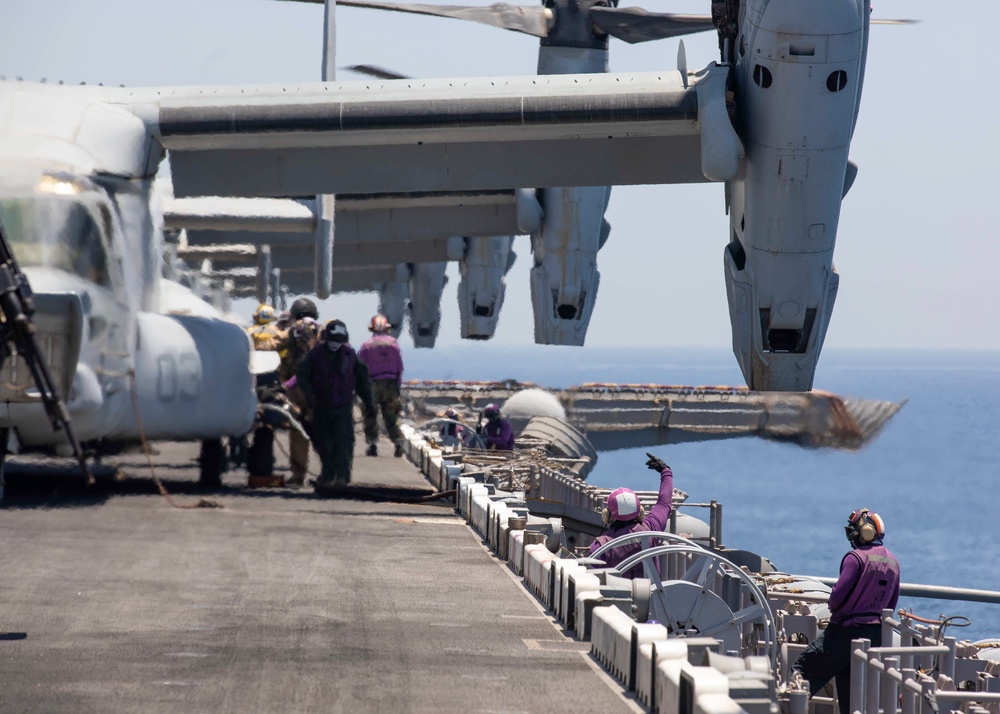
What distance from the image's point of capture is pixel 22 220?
13078 millimetres

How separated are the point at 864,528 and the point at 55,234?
27.1 feet

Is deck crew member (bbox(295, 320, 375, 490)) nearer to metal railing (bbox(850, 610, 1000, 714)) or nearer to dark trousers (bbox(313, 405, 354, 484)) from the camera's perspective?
dark trousers (bbox(313, 405, 354, 484))

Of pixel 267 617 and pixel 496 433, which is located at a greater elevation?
pixel 496 433

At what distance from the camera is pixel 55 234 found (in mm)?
13180

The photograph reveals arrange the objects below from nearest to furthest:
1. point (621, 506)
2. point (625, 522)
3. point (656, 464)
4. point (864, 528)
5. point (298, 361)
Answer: point (864, 528) < point (621, 506) < point (625, 522) < point (656, 464) < point (298, 361)

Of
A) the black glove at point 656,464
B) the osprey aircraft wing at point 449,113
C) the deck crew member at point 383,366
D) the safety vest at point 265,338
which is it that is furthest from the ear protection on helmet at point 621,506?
the deck crew member at point 383,366

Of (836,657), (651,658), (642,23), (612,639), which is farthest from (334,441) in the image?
(642,23)

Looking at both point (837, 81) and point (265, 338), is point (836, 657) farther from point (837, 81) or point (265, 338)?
point (265, 338)

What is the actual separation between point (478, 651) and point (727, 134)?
36.1ft

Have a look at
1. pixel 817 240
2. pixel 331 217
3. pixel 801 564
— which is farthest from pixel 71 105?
pixel 801 564

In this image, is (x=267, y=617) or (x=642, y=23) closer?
(x=267, y=617)

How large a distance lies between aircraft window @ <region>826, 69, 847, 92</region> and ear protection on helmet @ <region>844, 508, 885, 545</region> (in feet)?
26.3

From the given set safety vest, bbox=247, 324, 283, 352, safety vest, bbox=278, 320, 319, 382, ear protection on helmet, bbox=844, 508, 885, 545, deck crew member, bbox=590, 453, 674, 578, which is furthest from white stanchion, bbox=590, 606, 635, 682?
safety vest, bbox=247, 324, 283, 352

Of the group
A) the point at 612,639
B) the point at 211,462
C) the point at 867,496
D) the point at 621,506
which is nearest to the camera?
the point at 612,639
